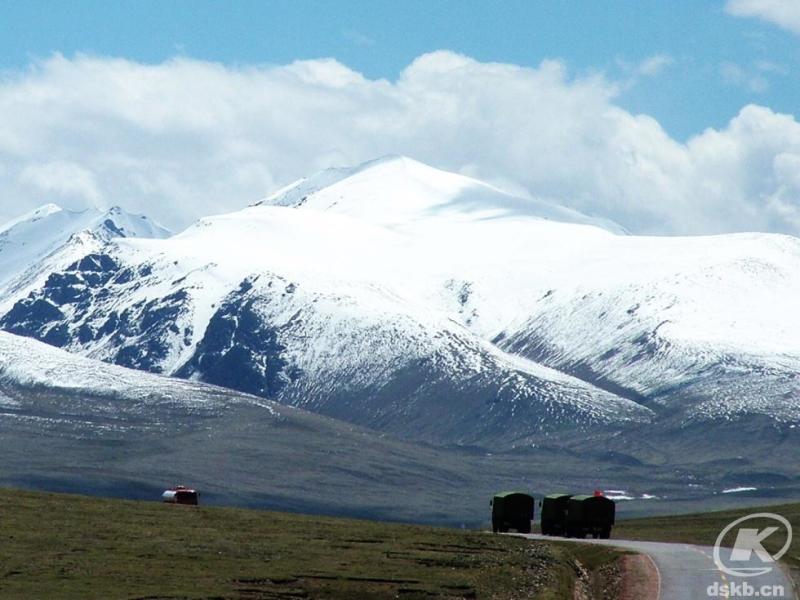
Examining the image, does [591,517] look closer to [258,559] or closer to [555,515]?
[555,515]

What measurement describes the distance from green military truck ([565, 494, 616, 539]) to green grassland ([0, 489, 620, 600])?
12864 millimetres

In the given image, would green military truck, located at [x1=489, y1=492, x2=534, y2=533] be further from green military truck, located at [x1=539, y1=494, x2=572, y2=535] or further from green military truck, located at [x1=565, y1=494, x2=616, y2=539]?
green military truck, located at [x1=565, y1=494, x2=616, y2=539]

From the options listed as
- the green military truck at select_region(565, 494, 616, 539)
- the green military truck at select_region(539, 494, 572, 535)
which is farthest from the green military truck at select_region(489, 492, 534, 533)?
the green military truck at select_region(565, 494, 616, 539)

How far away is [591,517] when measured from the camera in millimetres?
148000

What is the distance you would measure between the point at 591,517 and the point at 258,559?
45.3m

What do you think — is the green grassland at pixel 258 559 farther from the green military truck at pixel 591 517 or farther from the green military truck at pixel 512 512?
the green military truck at pixel 591 517

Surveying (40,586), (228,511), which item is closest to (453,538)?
(228,511)

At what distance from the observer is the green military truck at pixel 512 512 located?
15616 cm

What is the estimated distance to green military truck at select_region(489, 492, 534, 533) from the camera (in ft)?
512

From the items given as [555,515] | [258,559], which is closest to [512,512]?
[555,515]

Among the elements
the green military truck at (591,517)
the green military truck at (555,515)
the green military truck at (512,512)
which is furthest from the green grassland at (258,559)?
the green military truck at (591,517)

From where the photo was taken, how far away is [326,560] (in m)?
112

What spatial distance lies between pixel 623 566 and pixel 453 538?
21693 millimetres

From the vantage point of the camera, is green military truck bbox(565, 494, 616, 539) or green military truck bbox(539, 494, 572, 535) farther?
green military truck bbox(539, 494, 572, 535)
